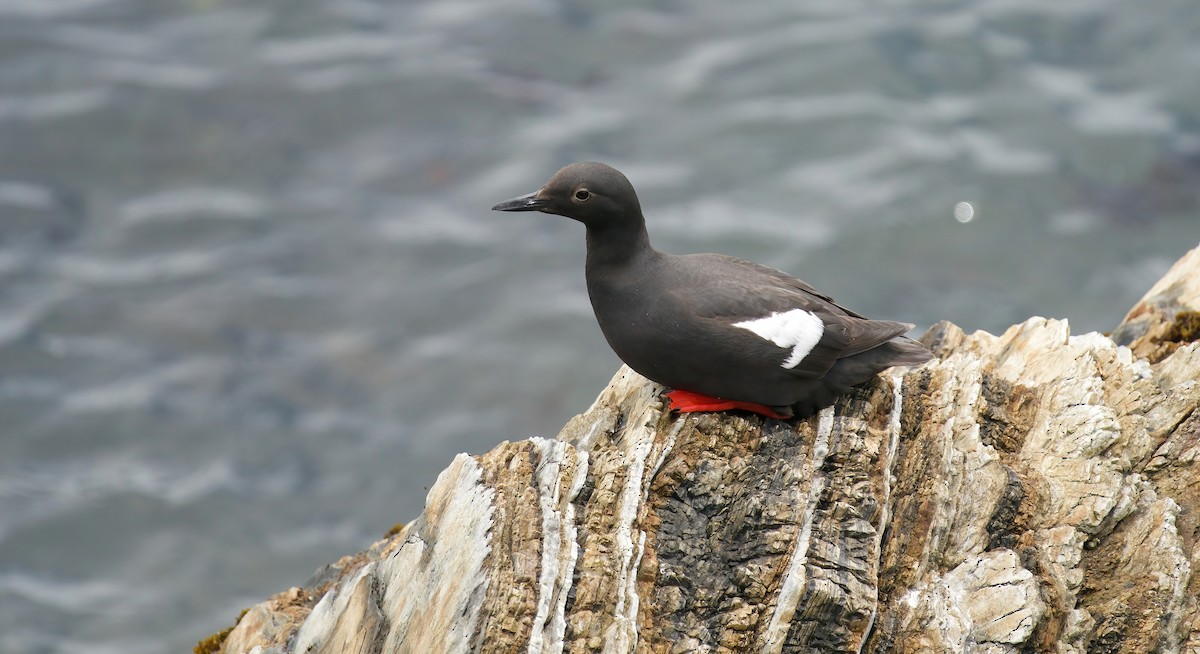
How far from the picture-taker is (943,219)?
494 inches

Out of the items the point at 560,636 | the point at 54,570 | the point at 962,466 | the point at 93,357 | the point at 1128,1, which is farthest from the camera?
the point at 1128,1

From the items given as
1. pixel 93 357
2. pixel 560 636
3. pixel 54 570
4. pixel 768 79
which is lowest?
pixel 560 636

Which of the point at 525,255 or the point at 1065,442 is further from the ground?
the point at 525,255

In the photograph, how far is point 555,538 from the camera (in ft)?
17.6

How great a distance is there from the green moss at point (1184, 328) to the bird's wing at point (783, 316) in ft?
5.87

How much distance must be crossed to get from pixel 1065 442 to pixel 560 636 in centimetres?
270

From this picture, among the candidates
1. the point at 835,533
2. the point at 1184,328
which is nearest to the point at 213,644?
the point at 835,533

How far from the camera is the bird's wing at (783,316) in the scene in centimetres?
614

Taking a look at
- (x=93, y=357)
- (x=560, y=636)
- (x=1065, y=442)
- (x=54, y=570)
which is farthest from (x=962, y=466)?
(x=93, y=357)

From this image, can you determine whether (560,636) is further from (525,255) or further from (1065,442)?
(525,255)

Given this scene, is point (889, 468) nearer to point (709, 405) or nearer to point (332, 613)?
point (709, 405)

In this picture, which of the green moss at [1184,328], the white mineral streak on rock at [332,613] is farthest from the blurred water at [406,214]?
the green moss at [1184,328]

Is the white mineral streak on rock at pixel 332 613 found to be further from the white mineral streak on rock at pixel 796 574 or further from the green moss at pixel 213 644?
the white mineral streak on rock at pixel 796 574

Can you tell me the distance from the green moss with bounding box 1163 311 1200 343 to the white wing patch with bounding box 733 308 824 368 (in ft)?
7.71
